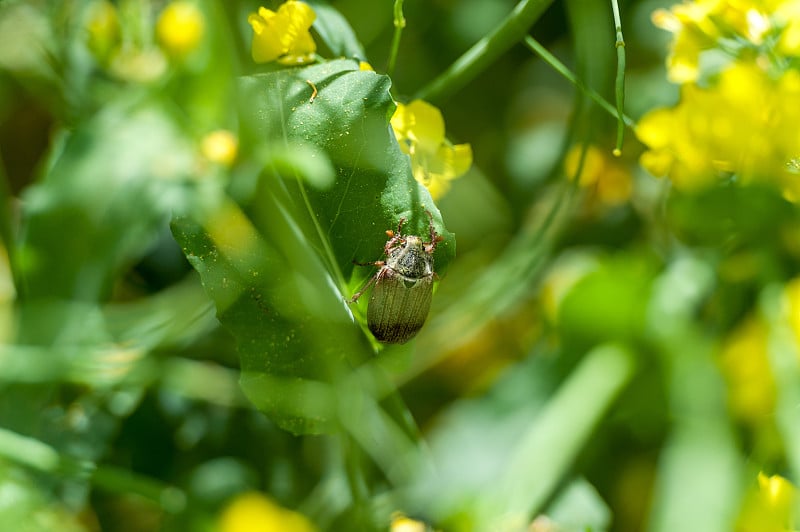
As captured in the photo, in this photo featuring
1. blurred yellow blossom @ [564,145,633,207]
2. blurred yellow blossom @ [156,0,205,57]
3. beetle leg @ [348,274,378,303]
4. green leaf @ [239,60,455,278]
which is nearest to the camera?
green leaf @ [239,60,455,278]

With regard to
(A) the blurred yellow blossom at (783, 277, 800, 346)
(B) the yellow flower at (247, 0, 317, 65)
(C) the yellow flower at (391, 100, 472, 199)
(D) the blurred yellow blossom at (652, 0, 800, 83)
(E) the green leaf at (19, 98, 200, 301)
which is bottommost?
(A) the blurred yellow blossom at (783, 277, 800, 346)

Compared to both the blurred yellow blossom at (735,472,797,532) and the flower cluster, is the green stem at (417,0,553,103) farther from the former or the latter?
the blurred yellow blossom at (735,472,797,532)

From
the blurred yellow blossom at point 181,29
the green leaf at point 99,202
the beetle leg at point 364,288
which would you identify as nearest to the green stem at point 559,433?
the beetle leg at point 364,288

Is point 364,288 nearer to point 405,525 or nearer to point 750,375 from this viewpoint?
point 405,525

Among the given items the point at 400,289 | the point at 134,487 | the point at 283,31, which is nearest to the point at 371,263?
the point at 400,289

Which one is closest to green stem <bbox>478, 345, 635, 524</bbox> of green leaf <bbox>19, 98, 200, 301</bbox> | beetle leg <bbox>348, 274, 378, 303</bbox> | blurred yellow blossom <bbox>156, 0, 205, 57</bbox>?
beetle leg <bbox>348, 274, 378, 303</bbox>

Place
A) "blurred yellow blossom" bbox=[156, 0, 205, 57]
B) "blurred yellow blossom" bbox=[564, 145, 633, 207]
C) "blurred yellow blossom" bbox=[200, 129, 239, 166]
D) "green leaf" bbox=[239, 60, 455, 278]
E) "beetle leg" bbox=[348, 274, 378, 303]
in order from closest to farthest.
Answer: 1. "green leaf" bbox=[239, 60, 455, 278]
2. "beetle leg" bbox=[348, 274, 378, 303]
3. "blurred yellow blossom" bbox=[200, 129, 239, 166]
4. "blurred yellow blossom" bbox=[156, 0, 205, 57]
5. "blurred yellow blossom" bbox=[564, 145, 633, 207]

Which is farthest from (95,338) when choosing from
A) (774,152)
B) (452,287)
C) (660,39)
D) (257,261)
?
(660,39)
